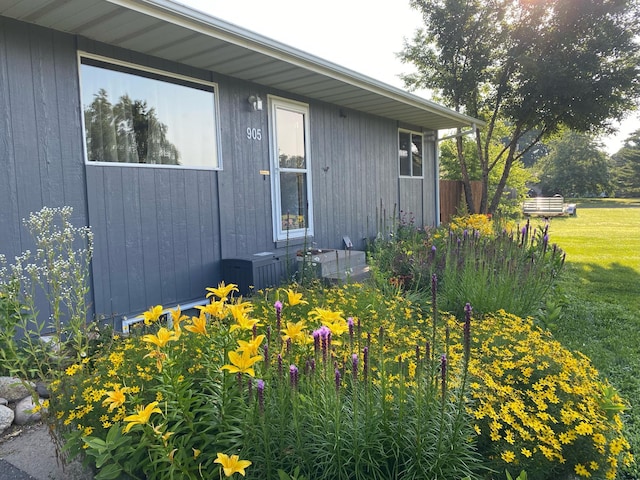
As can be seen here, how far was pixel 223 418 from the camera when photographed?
1636mm

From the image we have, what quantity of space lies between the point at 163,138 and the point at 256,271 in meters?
1.66

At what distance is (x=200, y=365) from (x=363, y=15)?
29.3 ft

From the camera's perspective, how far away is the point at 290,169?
5.97m

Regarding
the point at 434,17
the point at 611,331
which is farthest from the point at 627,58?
the point at 611,331

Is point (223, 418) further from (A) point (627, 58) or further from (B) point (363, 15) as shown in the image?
(A) point (627, 58)

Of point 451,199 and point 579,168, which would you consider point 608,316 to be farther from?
point 579,168

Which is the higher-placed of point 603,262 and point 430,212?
point 430,212

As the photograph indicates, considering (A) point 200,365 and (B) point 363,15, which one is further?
(B) point 363,15

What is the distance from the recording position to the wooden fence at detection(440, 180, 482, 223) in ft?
40.2

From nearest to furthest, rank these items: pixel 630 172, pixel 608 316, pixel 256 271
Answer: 1. pixel 608 316
2. pixel 256 271
3. pixel 630 172

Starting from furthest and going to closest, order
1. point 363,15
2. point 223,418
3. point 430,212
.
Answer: point 430,212 < point 363,15 < point 223,418

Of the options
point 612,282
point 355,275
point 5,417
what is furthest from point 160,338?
point 612,282

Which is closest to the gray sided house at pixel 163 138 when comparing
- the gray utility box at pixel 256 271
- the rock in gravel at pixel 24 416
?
the gray utility box at pixel 256 271

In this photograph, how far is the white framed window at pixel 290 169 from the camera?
571 centimetres
